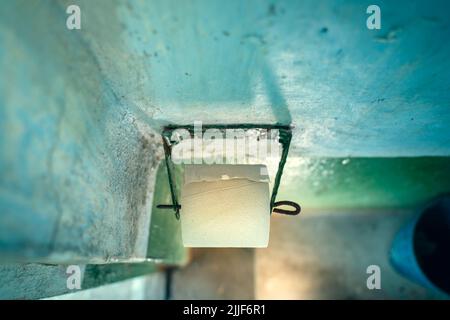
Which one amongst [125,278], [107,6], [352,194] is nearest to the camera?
[107,6]

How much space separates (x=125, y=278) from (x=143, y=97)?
1.38m

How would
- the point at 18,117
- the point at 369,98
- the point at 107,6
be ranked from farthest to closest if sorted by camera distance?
the point at 369,98 < the point at 107,6 < the point at 18,117

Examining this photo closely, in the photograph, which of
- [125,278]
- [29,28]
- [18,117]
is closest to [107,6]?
[29,28]

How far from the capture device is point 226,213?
963 millimetres

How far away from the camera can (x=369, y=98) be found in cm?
87

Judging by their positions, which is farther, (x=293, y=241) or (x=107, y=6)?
(x=293, y=241)

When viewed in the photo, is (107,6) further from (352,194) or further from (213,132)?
(352,194)

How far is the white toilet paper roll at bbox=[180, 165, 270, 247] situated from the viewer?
37.9 inches

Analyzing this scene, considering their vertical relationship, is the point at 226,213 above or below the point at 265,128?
below

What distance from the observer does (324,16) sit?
0.59m

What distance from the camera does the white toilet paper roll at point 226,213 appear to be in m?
0.96
